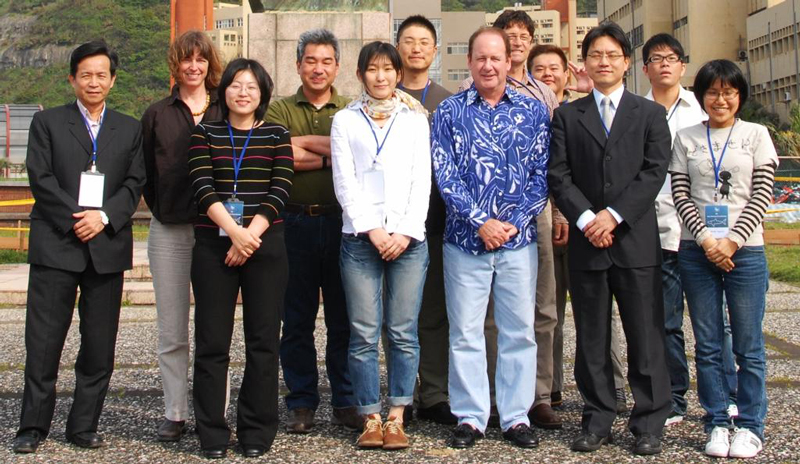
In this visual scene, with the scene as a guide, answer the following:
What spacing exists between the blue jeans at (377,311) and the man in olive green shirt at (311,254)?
0.99ft

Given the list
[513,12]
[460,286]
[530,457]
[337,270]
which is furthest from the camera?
[513,12]

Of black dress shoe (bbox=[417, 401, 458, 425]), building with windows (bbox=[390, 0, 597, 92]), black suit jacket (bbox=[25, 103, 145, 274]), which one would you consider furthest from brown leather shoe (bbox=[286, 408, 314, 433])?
building with windows (bbox=[390, 0, 597, 92])

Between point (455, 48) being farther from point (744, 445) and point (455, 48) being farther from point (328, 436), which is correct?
point (744, 445)

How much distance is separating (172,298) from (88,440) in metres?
0.76

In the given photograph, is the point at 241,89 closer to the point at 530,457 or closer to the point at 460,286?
the point at 460,286

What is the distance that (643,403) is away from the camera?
426 centimetres

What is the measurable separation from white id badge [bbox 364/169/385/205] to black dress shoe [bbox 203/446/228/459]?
132 centimetres

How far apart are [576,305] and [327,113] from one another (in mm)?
1638

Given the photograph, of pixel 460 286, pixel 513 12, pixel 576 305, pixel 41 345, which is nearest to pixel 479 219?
pixel 460 286

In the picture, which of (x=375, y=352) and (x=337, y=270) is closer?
(x=375, y=352)

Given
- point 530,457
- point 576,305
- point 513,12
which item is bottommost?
point 530,457

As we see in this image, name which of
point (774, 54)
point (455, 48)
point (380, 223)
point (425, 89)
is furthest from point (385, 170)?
point (455, 48)

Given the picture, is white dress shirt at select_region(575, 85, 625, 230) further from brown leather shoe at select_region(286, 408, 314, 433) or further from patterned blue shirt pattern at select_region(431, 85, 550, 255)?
brown leather shoe at select_region(286, 408, 314, 433)

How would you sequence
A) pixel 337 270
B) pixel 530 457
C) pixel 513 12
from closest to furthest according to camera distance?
pixel 530 457 < pixel 337 270 < pixel 513 12
